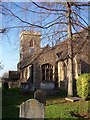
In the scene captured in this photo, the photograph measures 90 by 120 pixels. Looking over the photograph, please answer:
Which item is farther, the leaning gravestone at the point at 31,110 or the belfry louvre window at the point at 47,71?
the belfry louvre window at the point at 47,71

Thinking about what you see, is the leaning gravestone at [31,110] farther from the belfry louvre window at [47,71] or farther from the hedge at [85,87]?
the belfry louvre window at [47,71]

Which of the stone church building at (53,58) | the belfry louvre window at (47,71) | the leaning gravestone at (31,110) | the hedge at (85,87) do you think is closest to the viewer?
the leaning gravestone at (31,110)

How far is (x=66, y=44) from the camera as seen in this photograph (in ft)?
74.7

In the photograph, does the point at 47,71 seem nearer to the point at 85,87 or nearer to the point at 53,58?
the point at 53,58

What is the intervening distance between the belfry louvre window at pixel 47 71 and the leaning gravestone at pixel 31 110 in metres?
29.3

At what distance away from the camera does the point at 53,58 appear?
38.3 m

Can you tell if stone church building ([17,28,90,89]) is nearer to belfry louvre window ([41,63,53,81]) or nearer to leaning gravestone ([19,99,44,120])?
belfry louvre window ([41,63,53,81])

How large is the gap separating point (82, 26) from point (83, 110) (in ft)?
21.1

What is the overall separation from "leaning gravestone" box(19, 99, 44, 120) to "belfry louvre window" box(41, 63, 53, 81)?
29.3 m

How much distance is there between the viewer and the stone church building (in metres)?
23.0

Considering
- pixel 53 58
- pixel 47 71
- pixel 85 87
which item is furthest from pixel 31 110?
pixel 47 71

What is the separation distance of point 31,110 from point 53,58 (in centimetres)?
2634

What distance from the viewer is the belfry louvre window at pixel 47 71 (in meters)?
41.9

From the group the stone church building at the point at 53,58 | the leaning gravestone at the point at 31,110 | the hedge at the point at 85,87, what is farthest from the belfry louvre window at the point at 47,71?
the leaning gravestone at the point at 31,110
